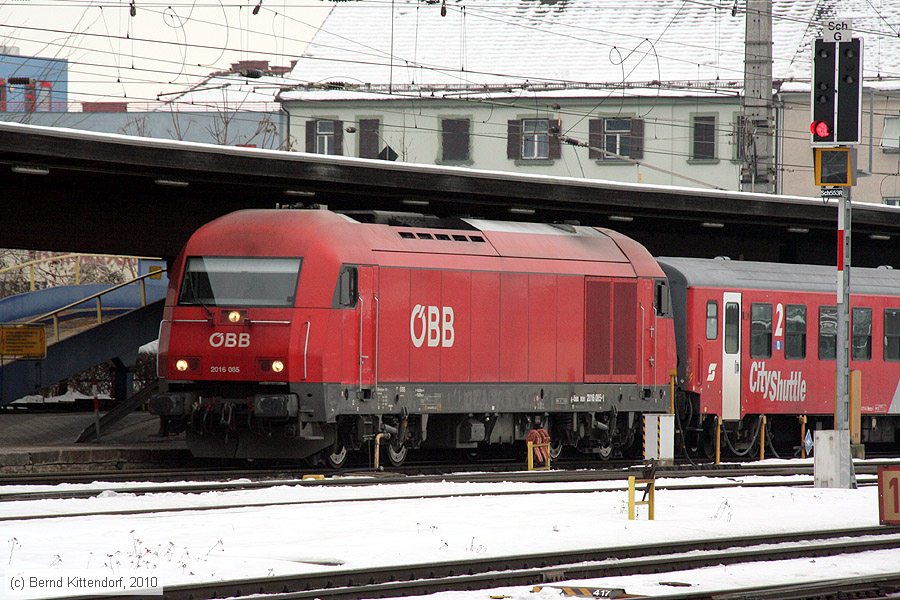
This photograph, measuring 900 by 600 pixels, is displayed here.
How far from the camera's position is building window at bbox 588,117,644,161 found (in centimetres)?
5341

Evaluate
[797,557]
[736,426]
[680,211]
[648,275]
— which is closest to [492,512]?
[797,557]

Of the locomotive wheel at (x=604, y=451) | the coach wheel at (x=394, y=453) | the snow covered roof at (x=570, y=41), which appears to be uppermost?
the snow covered roof at (x=570, y=41)

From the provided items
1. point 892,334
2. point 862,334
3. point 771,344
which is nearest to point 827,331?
point 862,334

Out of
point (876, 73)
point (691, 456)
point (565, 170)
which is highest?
point (876, 73)

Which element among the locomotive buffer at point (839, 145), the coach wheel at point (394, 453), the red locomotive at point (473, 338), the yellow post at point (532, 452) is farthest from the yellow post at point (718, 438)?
the coach wheel at point (394, 453)

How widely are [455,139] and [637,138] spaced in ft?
22.0

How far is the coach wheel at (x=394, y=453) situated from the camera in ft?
70.8

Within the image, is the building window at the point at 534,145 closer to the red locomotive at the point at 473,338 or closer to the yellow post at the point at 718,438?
the red locomotive at the point at 473,338

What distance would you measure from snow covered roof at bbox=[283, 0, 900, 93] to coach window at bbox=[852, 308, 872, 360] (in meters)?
25.5

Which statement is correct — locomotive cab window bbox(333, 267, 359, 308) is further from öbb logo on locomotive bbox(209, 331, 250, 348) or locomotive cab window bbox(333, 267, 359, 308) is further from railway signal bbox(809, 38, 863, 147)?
railway signal bbox(809, 38, 863, 147)

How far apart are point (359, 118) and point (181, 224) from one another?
94.7 feet

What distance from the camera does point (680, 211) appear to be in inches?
1112

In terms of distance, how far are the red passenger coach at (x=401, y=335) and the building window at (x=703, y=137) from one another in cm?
2910

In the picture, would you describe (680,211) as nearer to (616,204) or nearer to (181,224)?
(616,204)
